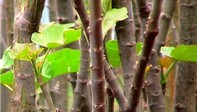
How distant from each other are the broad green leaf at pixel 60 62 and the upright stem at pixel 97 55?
0.34 feet

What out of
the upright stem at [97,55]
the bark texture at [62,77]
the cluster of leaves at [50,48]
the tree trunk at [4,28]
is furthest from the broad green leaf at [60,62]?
the tree trunk at [4,28]

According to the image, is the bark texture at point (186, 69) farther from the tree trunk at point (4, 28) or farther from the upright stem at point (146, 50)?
the tree trunk at point (4, 28)

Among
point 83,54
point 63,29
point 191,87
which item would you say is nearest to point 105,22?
point 63,29

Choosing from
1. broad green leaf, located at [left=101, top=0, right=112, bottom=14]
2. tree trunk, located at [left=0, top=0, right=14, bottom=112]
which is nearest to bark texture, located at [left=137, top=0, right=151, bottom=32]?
broad green leaf, located at [left=101, top=0, right=112, bottom=14]

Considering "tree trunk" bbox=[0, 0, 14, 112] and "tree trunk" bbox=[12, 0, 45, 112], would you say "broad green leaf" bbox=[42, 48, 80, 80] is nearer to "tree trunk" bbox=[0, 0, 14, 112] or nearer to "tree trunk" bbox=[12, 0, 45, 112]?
"tree trunk" bbox=[12, 0, 45, 112]

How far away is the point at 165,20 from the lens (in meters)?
0.86

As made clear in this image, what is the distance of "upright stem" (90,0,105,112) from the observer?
45cm

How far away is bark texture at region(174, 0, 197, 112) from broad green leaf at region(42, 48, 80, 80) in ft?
0.79

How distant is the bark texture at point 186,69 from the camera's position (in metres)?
0.79

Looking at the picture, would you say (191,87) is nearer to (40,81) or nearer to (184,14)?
(184,14)

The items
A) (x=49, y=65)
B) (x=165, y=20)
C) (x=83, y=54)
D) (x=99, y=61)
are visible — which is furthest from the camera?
(x=165, y=20)

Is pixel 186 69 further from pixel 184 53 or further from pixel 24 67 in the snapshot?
pixel 24 67

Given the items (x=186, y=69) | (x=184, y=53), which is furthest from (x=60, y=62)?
(x=186, y=69)

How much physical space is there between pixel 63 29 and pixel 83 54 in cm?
20
